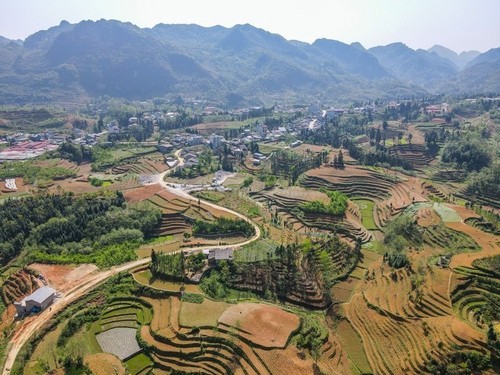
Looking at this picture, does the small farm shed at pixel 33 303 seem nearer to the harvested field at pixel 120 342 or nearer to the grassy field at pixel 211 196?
the harvested field at pixel 120 342

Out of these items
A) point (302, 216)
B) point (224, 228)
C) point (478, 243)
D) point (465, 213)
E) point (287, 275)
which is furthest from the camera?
point (302, 216)

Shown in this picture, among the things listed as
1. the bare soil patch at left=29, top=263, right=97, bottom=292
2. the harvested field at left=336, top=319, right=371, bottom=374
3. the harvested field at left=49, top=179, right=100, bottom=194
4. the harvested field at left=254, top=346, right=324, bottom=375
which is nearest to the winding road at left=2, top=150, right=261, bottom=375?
the bare soil patch at left=29, top=263, right=97, bottom=292

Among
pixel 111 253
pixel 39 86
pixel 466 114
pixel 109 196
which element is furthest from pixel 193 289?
pixel 39 86

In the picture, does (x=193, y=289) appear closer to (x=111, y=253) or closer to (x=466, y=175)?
(x=111, y=253)

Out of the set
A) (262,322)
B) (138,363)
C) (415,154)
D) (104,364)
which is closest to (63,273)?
(104,364)

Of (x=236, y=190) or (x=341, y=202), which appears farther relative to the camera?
(x=236, y=190)

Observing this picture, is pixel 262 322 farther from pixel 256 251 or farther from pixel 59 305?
pixel 59 305

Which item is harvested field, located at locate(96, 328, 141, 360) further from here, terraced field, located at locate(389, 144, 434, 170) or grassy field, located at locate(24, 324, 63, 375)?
terraced field, located at locate(389, 144, 434, 170)
